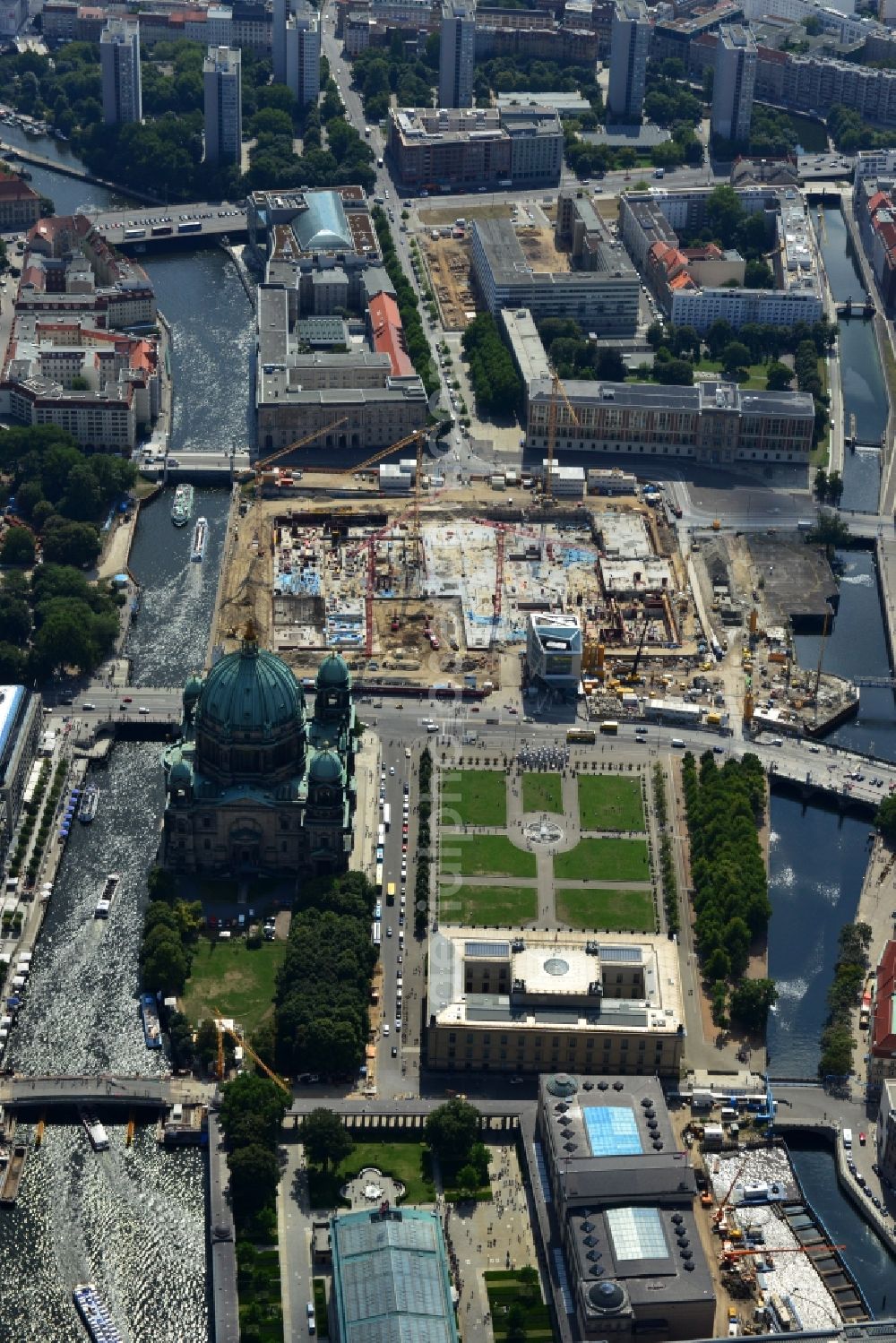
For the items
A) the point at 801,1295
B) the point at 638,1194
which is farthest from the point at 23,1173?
the point at 801,1295

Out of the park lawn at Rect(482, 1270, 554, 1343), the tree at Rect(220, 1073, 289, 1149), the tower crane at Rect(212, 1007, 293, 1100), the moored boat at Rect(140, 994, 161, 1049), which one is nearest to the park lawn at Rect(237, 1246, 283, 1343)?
the tree at Rect(220, 1073, 289, 1149)

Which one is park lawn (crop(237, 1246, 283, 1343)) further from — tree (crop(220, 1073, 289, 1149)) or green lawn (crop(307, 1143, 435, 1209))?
tree (crop(220, 1073, 289, 1149))

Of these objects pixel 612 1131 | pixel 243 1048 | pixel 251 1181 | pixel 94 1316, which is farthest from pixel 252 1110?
pixel 612 1131

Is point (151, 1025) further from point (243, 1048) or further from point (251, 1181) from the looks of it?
point (251, 1181)

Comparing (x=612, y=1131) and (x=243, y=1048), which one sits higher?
→ (x=243, y=1048)

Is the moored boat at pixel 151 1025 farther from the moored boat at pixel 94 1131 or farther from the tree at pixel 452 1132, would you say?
the tree at pixel 452 1132

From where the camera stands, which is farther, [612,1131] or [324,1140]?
[324,1140]
